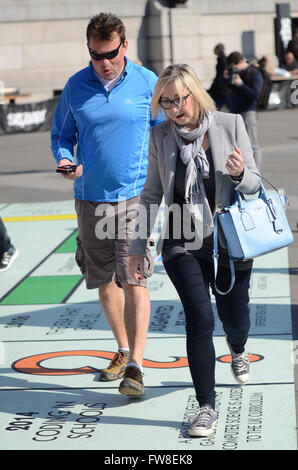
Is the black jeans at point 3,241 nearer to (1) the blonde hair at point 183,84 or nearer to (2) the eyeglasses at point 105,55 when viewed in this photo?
(2) the eyeglasses at point 105,55

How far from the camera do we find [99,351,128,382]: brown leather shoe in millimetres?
5508

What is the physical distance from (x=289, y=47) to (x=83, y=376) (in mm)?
32357

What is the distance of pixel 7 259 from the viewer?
29.0 ft

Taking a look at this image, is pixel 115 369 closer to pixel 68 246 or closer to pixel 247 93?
pixel 68 246

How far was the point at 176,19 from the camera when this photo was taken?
118 ft

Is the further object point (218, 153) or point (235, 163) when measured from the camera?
point (218, 153)

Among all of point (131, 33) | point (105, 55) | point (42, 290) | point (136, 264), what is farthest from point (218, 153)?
point (131, 33)

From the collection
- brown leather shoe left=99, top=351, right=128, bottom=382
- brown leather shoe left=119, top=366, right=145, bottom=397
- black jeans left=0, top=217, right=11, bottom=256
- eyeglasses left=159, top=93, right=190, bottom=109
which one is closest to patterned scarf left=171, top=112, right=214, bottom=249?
eyeglasses left=159, top=93, right=190, bottom=109

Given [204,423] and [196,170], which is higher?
[196,170]

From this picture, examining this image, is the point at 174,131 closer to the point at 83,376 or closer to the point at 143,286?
the point at 143,286

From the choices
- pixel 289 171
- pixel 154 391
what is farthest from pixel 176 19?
pixel 154 391

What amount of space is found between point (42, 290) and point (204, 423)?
3.72 meters

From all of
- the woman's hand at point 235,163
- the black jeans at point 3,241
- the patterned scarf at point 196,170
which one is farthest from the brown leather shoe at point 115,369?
the black jeans at point 3,241

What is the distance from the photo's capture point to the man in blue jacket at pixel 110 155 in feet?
17.1
